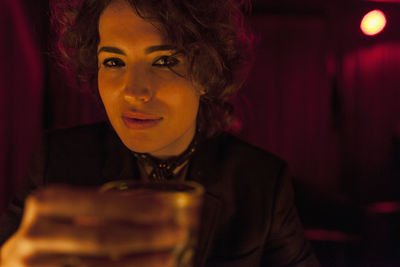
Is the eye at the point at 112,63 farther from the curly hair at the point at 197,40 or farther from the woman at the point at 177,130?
the curly hair at the point at 197,40

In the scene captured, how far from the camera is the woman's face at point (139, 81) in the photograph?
3.06 feet

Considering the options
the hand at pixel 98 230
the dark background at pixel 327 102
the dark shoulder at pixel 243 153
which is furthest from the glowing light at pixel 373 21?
the hand at pixel 98 230

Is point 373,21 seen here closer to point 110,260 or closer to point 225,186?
point 225,186

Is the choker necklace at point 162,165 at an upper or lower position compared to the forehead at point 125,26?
lower

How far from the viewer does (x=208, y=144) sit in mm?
1334

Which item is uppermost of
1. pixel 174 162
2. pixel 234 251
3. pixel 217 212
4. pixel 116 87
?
pixel 116 87

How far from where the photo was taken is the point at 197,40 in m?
1.09

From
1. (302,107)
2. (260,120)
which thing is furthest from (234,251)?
(302,107)

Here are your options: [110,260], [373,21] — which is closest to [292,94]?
[373,21]

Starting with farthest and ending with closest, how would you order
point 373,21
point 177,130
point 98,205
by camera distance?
point 373,21, point 177,130, point 98,205

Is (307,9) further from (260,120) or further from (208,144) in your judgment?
(208,144)

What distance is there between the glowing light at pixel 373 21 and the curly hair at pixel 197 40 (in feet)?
15.0

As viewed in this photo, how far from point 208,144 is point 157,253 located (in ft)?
3.02

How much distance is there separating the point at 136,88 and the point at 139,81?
22 mm
